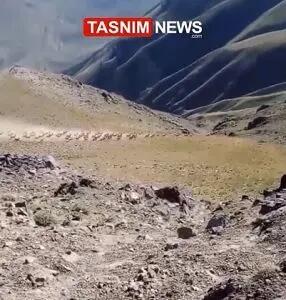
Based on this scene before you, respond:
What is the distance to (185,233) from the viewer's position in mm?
17078

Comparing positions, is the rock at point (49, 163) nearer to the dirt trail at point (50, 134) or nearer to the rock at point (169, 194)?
the rock at point (169, 194)

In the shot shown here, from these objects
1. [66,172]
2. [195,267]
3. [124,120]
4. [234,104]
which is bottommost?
[195,267]

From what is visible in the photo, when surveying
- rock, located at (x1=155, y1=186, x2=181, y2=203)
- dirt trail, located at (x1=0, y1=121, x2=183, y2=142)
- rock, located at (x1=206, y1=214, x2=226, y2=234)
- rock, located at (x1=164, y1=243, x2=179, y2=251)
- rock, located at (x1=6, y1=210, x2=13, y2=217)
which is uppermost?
dirt trail, located at (x1=0, y1=121, x2=183, y2=142)

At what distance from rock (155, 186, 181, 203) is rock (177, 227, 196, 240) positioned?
4.05 m

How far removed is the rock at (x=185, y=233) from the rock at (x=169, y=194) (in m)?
4.05

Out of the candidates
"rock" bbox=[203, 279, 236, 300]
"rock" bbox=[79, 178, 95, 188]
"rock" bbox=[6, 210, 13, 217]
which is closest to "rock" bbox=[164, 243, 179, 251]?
"rock" bbox=[203, 279, 236, 300]

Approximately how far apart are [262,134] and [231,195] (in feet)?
118

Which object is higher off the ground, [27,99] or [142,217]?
[27,99]

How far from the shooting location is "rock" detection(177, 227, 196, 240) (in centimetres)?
1697

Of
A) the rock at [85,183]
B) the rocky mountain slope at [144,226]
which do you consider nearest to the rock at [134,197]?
the rocky mountain slope at [144,226]

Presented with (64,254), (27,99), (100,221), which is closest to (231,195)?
(100,221)

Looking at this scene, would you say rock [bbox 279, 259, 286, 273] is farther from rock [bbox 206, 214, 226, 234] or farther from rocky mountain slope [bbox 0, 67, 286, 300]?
rock [bbox 206, 214, 226, 234]

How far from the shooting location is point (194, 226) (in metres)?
19.0

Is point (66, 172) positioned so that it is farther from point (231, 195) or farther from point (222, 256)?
→ point (222, 256)
